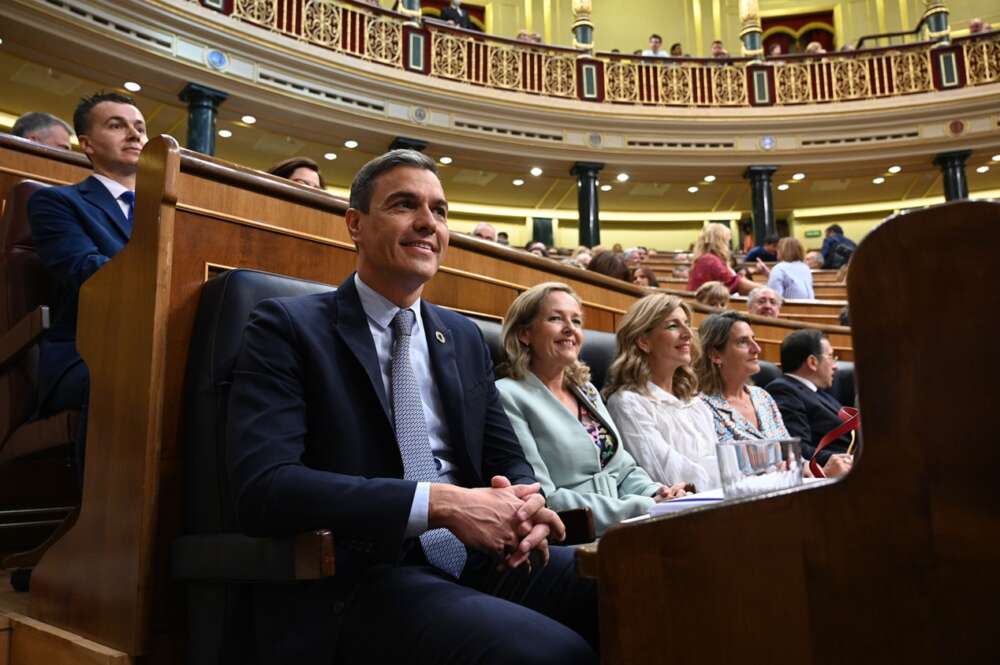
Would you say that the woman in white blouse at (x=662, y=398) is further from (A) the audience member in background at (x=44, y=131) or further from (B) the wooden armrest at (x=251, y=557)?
(A) the audience member in background at (x=44, y=131)

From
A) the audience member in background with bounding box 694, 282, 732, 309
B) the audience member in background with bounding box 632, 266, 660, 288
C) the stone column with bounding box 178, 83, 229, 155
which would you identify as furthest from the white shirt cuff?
the stone column with bounding box 178, 83, 229, 155

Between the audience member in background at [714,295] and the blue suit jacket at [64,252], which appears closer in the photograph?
the blue suit jacket at [64,252]

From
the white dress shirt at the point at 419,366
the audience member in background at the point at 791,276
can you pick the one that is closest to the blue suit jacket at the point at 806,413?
the white dress shirt at the point at 419,366

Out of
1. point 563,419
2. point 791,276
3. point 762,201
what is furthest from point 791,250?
point 762,201

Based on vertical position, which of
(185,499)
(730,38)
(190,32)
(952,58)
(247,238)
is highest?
(730,38)

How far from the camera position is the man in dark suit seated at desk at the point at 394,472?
92 cm

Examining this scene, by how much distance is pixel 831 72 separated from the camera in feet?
30.8

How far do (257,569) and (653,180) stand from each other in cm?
981

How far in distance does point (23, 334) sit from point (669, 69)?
893cm

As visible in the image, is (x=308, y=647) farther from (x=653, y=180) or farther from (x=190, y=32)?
(x=653, y=180)

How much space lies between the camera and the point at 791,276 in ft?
17.6

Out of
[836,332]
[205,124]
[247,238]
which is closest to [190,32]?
[205,124]

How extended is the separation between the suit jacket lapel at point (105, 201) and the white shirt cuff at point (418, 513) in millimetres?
1164

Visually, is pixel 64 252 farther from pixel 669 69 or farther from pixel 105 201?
pixel 669 69
